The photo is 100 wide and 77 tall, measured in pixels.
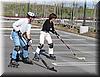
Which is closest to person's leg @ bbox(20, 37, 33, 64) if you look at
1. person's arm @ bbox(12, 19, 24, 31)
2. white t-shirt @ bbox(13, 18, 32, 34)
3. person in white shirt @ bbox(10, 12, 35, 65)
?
person in white shirt @ bbox(10, 12, 35, 65)

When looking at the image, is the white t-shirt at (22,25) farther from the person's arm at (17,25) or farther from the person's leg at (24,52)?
the person's leg at (24,52)

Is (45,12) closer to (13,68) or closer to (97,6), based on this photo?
(97,6)

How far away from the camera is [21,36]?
1048 centimetres

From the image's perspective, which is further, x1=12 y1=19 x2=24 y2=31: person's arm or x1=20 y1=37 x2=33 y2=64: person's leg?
x1=20 y1=37 x2=33 y2=64: person's leg

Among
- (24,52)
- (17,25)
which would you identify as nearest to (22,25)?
(17,25)

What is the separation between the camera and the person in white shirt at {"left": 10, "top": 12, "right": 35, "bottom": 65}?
1009 cm

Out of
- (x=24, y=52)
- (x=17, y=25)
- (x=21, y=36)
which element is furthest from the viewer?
(x=24, y=52)

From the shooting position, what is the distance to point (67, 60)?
1210cm

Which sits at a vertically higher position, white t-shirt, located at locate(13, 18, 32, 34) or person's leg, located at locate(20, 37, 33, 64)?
white t-shirt, located at locate(13, 18, 32, 34)

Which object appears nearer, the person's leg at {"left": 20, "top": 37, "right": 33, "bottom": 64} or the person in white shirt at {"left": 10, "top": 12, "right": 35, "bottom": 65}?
the person in white shirt at {"left": 10, "top": 12, "right": 35, "bottom": 65}

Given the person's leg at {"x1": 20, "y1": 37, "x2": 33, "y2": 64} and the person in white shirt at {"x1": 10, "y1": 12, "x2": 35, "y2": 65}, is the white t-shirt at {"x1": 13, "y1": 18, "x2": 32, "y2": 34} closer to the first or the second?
the person in white shirt at {"x1": 10, "y1": 12, "x2": 35, "y2": 65}

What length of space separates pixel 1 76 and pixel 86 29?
1730 cm

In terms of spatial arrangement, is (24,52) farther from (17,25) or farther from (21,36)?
(17,25)

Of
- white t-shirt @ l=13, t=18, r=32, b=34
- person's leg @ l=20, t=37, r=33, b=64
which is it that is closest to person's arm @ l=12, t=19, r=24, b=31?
white t-shirt @ l=13, t=18, r=32, b=34
